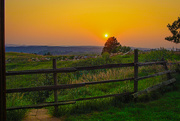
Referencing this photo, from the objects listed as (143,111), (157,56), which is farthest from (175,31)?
(143,111)

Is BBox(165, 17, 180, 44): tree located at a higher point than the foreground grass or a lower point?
higher

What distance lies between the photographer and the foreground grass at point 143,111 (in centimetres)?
570

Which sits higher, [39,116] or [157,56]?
[157,56]

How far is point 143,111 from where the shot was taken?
627 cm

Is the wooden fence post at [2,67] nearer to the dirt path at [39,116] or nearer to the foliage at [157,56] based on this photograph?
the dirt path at [39,116]

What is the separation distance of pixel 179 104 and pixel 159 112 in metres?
1.40

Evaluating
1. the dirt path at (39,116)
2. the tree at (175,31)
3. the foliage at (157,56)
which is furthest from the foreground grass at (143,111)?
the tree at (175,31)

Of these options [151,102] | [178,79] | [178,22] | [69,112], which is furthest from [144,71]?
[178,22]

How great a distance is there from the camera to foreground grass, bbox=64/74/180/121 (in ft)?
18.7

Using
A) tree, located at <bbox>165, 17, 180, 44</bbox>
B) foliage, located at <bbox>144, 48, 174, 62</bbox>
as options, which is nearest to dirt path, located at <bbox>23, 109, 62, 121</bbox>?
foliage, located at <bbox>144, 48, 174, 62</bbox>

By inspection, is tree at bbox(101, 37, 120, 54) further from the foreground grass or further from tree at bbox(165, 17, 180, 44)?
the foreground grass

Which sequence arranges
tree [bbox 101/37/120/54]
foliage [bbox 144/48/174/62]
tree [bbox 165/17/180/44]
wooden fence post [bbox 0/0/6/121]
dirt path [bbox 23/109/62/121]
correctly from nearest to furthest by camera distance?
wooden fence post [bbox 0/0/6/121], dirt path [bbox 23/109/62/121], foliage [bbox 144/48/174/62], tree [bbox 165/17/180/44], tree [bbox 101/37/120/54]

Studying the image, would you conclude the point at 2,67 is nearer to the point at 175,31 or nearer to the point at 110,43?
the point at 175,31

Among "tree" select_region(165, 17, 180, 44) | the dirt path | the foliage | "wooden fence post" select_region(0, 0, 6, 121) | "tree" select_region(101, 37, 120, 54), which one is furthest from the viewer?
"tree" select_region(101, 37, 120, 54)
